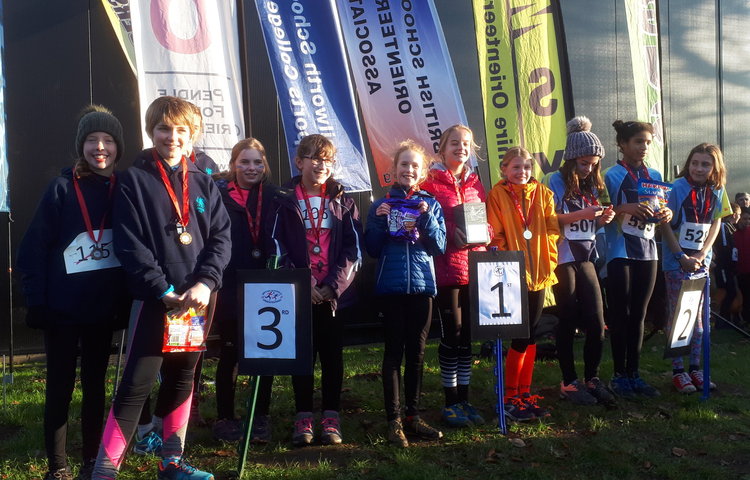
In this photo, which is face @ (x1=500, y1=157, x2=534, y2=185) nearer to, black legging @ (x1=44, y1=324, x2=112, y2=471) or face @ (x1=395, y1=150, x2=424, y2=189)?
face @ (x1=395, y1=150, x2=424, y2=189)

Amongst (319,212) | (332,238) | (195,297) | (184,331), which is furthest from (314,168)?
(184,331)

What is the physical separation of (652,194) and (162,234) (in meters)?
3.47

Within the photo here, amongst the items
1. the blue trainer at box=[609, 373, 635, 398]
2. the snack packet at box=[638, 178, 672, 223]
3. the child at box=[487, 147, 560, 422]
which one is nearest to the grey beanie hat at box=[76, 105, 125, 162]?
the child at box=[487, 147, 560, 422]

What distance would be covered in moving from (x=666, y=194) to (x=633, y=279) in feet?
2.20

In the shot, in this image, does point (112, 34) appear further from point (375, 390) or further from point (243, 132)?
point (375, 390)

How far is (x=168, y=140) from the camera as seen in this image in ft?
10.3

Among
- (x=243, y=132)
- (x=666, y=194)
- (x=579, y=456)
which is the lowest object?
(x=579, y=456)

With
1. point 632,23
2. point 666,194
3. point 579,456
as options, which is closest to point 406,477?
point 579,456

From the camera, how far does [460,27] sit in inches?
332

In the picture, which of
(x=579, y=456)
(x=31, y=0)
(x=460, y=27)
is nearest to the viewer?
(x=579, y=456)

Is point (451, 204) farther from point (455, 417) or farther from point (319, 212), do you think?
point (455, 417)

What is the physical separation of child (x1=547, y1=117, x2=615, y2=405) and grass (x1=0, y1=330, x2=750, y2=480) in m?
0.22

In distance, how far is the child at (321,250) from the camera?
3.76 m

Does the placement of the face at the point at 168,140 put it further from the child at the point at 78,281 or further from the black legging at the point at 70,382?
the black legging at the point at 70,382
